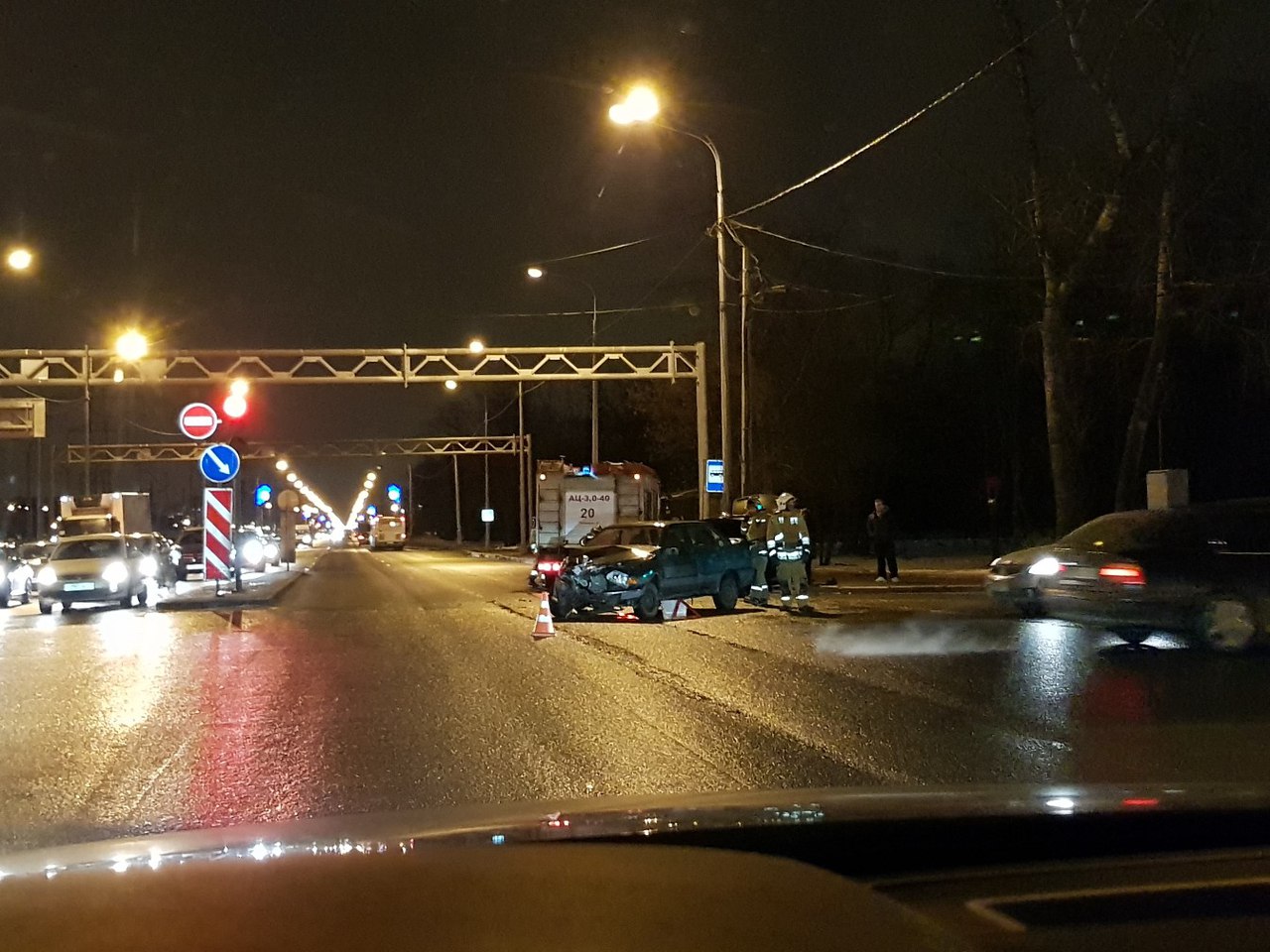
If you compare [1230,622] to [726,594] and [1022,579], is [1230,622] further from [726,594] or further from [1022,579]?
[726,594]

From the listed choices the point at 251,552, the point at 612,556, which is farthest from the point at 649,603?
the point at 251,552

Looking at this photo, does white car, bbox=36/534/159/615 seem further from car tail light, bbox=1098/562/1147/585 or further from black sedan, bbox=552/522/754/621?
car tail light, bbox=1098/562/1147/585

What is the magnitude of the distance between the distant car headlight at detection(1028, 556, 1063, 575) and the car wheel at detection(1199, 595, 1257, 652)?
5.13ft

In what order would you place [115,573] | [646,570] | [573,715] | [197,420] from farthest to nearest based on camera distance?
1. [115,573]
2. [197,420]
3. [646,570]
4. [573,715]

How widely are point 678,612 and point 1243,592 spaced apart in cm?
870

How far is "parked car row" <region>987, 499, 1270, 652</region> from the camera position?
42.8 feet

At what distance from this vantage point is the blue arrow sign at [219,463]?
77.9 ft

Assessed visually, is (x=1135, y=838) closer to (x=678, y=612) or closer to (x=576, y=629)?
(x=576, y=629)

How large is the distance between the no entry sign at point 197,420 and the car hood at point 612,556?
26.6ft

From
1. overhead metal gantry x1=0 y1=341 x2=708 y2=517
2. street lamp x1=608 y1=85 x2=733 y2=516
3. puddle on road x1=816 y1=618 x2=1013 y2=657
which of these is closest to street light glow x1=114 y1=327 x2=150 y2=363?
overhead metal gantry x1=0 y1=341 x2=708 y2=517

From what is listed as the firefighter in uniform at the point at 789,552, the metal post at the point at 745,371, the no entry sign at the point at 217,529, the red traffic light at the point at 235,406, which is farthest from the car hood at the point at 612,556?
the metal post at the point at 745,371

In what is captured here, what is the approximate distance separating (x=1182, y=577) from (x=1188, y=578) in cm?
6

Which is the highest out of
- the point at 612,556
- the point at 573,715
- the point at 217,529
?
the point at 217,529

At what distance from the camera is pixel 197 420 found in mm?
23219
